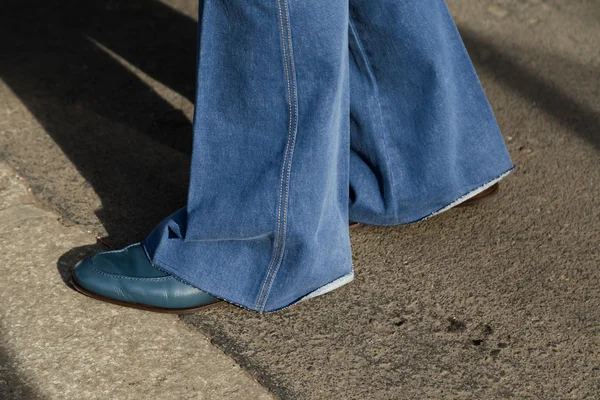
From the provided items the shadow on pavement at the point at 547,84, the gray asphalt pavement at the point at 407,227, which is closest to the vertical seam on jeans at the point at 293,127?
the gray asphalt pavement at the point at 407,227

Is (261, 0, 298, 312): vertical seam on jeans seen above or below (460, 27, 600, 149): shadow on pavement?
above

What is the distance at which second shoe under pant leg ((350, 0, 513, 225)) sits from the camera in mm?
2041

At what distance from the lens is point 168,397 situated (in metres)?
1.78

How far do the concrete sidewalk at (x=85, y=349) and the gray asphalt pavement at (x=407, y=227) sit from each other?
70mm

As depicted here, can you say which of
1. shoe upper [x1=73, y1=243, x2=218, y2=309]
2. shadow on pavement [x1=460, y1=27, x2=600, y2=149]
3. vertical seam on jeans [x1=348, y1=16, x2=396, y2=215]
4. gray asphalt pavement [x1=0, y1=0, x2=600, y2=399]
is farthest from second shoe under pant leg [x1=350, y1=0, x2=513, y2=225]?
shadow on pavement [x1=460, y1=27, x2=600, y2=149]

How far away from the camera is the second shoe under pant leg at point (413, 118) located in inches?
80.4

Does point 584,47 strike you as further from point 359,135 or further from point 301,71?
point 301,71

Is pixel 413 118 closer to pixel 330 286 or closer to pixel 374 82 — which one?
pixel 374 82

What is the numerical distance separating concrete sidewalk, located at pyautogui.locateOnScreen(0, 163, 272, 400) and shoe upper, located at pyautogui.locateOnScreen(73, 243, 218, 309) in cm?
4

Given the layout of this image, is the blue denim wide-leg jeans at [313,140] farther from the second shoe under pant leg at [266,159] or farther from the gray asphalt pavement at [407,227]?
the gray asphalt pavement at [407,227]

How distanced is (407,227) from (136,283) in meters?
0.77

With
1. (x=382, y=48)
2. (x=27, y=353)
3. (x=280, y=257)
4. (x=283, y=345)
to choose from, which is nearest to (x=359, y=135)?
(x=382, y=48)

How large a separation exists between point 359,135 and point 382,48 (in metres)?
0.23

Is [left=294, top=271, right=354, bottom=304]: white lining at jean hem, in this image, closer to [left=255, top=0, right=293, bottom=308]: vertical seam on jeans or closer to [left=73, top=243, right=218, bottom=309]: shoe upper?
[left=255, top=0, right=293, bottom=308]: vertical seam on jeans
